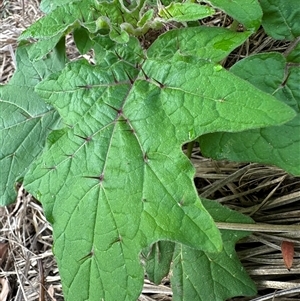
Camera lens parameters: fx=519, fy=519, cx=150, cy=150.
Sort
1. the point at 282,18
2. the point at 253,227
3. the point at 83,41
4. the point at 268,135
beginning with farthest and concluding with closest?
the point at 83,41 → the point at 253,227 → the point at 282,18 → the point at 268,135

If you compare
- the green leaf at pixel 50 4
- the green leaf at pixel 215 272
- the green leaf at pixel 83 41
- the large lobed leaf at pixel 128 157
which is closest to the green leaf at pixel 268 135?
the large lobed leaf at pixel 128 157

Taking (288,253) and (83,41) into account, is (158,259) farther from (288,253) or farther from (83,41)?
(83,41)

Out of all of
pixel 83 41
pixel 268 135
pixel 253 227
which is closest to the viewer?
pixel 268 135

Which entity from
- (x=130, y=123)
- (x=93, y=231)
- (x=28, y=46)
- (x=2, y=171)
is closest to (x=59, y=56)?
(x=28, y=46)

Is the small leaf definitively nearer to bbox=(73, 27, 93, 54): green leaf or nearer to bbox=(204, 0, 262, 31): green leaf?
bbox=(204, 0, 262, 31): green leaf

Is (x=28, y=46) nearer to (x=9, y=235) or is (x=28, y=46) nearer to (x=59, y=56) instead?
(x=59, y=56)

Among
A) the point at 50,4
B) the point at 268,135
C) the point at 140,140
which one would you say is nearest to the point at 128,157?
the point at 140,140

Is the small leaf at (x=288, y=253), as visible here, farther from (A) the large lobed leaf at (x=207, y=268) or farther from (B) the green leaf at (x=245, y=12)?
(B) the green leaf at (x=245, y=12)
